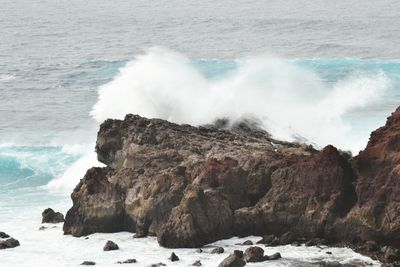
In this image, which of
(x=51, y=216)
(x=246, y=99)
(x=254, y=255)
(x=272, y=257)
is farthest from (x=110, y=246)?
(x=246, y=99)

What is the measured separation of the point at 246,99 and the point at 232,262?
20.6m

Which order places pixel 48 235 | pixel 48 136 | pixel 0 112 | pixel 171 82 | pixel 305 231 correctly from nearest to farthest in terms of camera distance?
1. pixel 305 231
2. pixel 48 235
3. pixel 171 82
4. pixel 48 136
5. pixel 0 112

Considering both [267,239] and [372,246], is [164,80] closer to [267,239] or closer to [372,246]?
[267,239]

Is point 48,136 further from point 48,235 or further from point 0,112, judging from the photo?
point 48,235

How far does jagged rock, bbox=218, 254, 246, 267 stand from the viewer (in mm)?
23236

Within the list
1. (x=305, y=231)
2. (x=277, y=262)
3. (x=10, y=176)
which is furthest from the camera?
(x=10, y=176)

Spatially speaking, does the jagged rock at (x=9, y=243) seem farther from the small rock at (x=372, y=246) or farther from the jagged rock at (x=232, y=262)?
the small rock at (x=372, y=246)

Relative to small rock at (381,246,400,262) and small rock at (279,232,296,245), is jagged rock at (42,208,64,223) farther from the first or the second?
small rock at (381,246,400,262)

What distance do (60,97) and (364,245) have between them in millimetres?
42537

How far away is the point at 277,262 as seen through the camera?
2378cm

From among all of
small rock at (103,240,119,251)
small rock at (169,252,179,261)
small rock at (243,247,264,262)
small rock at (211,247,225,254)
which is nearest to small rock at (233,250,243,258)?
small rock at (243,247,264,262)

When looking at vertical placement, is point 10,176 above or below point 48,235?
above

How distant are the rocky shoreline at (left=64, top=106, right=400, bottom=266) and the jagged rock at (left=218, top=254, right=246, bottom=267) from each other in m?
2.52

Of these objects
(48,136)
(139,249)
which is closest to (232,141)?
(139,249)
